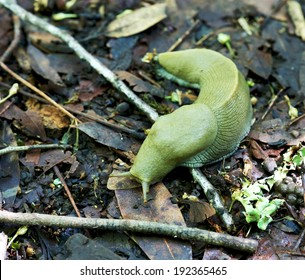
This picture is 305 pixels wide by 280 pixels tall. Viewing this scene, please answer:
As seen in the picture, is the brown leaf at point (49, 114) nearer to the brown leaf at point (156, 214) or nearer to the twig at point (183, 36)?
the brown leaf at point (156, 214)

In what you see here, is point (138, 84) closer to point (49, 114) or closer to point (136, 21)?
point (49, 114)

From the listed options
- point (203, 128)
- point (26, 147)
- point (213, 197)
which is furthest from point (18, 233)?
point (203, 128)

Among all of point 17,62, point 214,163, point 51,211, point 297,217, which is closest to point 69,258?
point 51,211

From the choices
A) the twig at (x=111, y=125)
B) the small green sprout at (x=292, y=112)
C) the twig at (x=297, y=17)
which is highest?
the twig at (x=297, y=17)

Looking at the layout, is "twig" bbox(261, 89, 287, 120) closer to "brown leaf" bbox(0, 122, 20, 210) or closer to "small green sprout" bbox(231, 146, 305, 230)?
Result: "small green sprout" bbox(231, 146, 305, 230)

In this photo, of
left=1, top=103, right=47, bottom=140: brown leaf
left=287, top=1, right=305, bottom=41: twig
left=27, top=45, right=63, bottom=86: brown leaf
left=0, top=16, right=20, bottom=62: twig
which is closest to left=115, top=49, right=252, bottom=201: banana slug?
left=1, top=103, right=47, bottom=140: brown leaf

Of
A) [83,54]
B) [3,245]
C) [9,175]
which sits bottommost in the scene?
[3,245]

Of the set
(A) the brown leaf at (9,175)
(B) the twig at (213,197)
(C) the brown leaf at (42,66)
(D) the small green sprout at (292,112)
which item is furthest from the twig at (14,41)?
(D) the small green sprout at (292,112)
